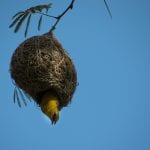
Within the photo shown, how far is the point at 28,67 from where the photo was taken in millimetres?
3490

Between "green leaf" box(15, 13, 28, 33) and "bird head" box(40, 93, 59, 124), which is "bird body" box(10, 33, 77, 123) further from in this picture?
"green leaf" box(15, 13, 28, 33)

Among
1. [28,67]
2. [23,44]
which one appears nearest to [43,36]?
[23,44]

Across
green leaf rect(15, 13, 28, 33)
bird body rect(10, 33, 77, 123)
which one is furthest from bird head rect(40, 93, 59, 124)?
green leaf rect(15, 13, 28, 33)

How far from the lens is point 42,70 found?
11.5 feet

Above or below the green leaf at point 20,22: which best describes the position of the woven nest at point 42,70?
below

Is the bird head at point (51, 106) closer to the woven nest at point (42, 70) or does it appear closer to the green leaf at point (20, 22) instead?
the woven nest at point (42, 70)

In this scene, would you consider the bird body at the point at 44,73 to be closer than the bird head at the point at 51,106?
No

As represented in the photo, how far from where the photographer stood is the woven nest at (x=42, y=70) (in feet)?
11.4

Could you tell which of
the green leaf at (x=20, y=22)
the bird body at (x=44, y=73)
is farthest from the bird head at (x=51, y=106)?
the green leaf at (x=20, y=22)

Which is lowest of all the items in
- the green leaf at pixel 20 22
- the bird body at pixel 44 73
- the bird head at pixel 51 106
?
the bird head at pixel 51 106

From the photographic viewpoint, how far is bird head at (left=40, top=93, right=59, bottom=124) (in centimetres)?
319

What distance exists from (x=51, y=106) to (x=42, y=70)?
362mm

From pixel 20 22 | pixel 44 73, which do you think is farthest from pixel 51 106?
pixel 20 22

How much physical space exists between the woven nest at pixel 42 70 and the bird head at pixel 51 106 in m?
0.08
